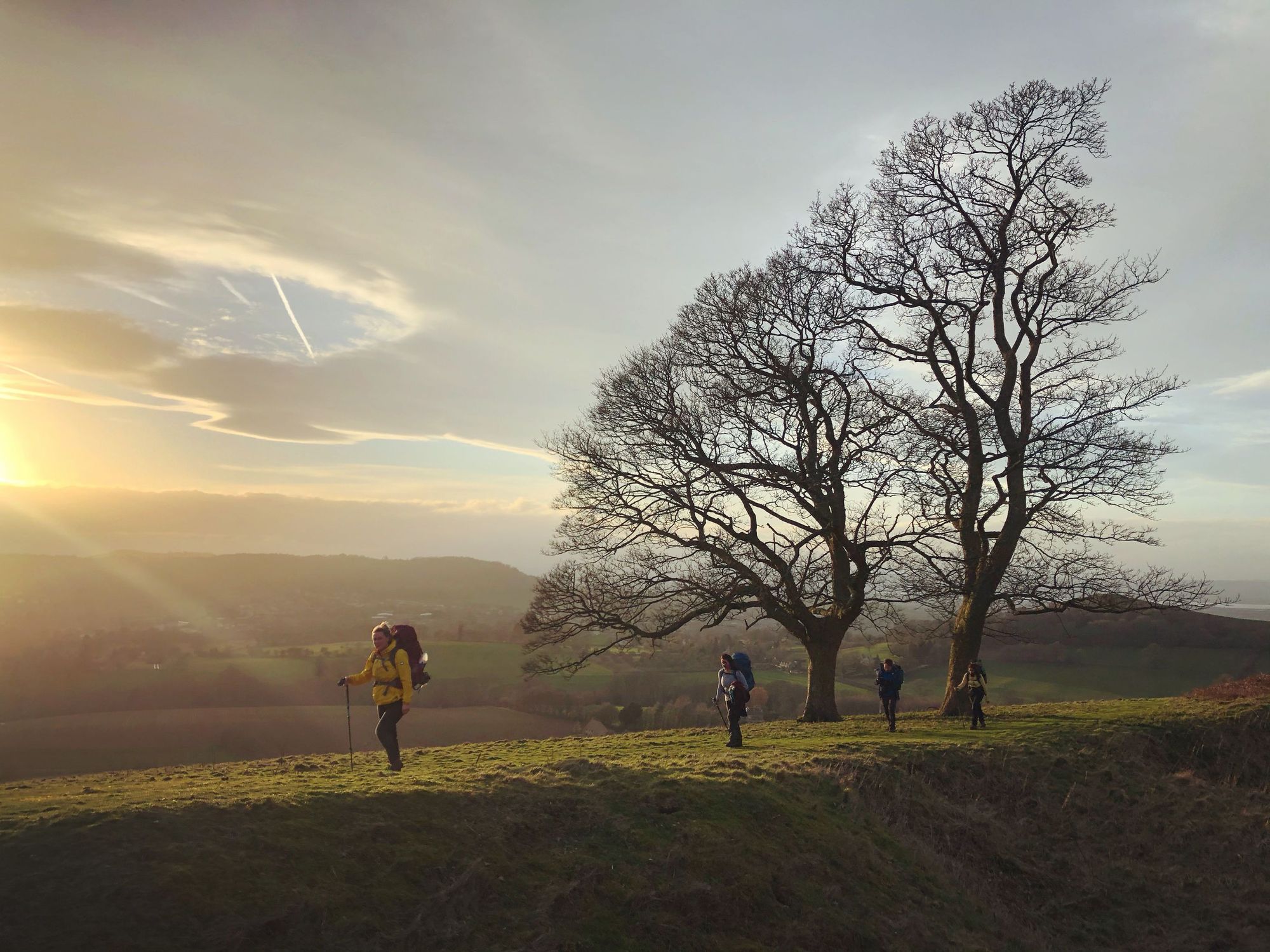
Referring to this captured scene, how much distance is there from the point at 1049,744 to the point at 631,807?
10769 millimetres

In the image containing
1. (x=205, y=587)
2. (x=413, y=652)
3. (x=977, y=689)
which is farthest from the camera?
(x=205, y=587)

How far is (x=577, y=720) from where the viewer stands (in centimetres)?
3456

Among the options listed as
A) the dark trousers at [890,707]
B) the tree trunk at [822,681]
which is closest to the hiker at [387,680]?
the dark trousers at [890,707]

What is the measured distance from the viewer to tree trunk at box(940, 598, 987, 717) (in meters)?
22.1

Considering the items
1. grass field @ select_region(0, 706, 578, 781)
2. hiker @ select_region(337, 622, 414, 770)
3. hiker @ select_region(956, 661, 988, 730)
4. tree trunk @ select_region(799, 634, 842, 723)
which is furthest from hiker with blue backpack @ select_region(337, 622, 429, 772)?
hiker @ select_region(956, 661, 988, 730)

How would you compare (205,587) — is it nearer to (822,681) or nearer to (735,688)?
(822,681)

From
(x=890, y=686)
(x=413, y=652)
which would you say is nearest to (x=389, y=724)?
(x=413, y=652)

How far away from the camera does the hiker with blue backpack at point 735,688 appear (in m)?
16.3

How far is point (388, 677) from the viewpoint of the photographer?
1223cm

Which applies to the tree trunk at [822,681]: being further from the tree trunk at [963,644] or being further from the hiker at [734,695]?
the hiker at [734,695]

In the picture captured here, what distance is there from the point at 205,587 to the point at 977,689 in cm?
9280

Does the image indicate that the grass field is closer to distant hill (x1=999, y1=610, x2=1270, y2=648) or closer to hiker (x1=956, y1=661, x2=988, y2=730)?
hiker (x1=956, y1=661, x2=988, y2=730)

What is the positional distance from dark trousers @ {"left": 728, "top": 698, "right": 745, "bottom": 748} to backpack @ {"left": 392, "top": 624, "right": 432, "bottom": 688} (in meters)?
6.72

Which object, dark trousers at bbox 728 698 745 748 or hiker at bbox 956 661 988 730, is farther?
hiker at bbox 956 661 988 730
